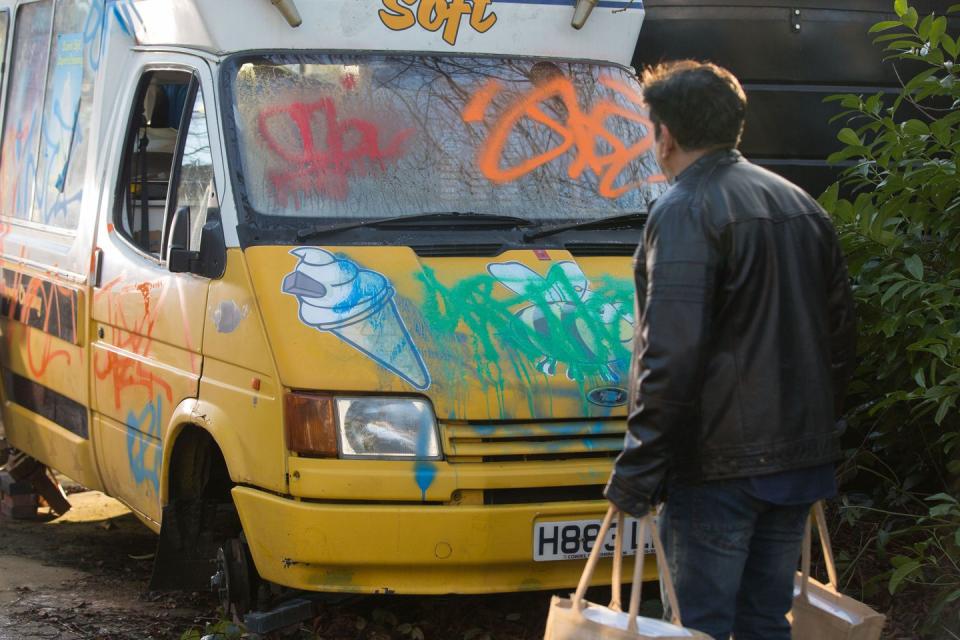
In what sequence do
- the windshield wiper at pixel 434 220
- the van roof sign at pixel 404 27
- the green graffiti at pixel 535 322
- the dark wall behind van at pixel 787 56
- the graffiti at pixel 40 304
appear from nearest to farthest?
the green graffiti at pixel 535 322
the windshield wiper at pixel 434 220
the van roof sign at pixel 404 27
the graffiti at pixel 40 304
the dark wall behind van at pixel 787 56

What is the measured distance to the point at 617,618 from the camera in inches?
131

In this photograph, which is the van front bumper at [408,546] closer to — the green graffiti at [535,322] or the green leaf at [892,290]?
the green graffiti at [535,322]

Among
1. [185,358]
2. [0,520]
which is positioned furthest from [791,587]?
[0,520]

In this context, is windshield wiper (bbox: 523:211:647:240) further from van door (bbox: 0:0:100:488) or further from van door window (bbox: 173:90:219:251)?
van door (bbox: 0:0:100:488)

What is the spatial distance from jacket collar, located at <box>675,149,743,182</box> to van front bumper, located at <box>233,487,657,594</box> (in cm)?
156

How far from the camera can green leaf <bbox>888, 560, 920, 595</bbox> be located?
15.7 feet

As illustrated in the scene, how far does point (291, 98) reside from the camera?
17.3 feet

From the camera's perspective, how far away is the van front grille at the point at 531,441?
4496mm

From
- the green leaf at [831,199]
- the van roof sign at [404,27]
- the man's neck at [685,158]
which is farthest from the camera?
the green leaf at [831,199]

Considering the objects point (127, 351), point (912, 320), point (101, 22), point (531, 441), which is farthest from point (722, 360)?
point (101, 22)

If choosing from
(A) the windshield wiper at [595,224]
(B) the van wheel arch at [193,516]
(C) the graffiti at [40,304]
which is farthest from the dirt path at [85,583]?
(A) the windshield wiper at [595,224]

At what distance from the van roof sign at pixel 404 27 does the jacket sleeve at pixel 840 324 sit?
252cm

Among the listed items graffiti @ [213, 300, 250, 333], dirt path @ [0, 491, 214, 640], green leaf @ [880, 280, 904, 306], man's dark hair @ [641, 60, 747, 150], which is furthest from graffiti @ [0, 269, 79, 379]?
man's dark hair @ [641, 60, 747, 150]

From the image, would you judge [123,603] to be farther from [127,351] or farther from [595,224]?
[595,224]
